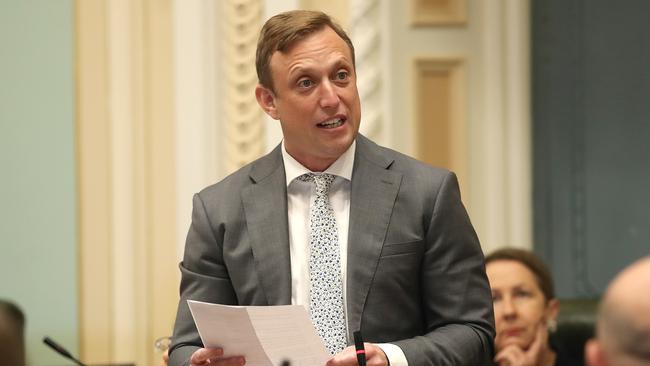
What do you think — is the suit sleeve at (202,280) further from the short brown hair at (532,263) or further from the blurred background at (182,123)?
the blurred background at (182,123)

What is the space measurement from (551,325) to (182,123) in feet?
4.99

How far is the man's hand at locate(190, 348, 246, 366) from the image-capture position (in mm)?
2529

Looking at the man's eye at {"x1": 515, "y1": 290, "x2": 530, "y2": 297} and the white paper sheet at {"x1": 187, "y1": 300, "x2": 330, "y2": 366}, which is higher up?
the white paper sheet at {"x1": 187, "y1": 300, "x2": 330, "y2": 366}

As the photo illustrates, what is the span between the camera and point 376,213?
106 inches

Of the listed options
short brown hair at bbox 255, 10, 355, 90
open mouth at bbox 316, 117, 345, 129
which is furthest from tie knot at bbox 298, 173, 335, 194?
short brown hair at bbox 255, 10, 355, 90

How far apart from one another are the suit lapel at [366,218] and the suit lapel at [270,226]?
0.15 meters

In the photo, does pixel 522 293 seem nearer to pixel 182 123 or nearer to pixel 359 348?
pixel 182 123

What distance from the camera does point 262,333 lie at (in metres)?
2.47

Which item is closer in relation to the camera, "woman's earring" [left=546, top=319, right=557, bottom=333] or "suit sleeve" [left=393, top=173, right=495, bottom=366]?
"suit sleeve" [left=393, top=173, right=495, bottom=366]

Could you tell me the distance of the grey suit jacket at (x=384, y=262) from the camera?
8.68 feet

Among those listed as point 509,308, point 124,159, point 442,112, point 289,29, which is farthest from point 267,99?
point 442,112

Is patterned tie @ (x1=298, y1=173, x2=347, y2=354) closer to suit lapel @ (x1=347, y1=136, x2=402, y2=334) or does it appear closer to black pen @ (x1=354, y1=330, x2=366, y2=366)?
suit lapel @ (x1=347, y1=136, x2=402, y2=334)

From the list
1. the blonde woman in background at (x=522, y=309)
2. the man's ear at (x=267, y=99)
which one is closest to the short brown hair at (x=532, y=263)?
the blonde woman in background at (x=522, y=309)

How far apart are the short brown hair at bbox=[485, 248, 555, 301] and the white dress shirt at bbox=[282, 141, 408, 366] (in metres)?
1.28
